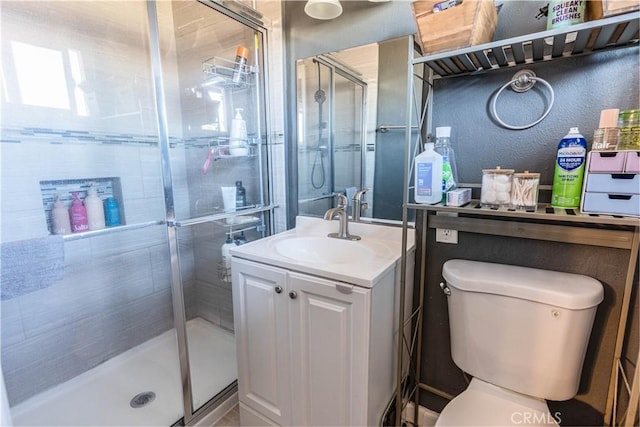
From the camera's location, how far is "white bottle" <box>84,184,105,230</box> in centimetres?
143

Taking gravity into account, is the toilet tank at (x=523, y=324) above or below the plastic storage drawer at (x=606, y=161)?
below

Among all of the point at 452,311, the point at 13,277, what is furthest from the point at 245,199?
the point at 452,311

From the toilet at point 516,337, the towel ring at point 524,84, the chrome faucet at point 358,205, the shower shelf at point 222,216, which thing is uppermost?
the towel ring at point 524,84

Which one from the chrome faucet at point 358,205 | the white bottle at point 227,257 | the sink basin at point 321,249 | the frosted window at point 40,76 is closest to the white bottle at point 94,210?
the frosted window at point 40,76

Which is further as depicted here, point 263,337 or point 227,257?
point 227,257

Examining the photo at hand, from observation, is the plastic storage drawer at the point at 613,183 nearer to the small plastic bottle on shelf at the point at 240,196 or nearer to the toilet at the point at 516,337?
the toilet at the point at 516,337

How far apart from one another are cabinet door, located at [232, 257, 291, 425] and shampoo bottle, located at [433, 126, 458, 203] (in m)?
0.67

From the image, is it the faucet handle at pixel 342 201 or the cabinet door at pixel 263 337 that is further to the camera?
the faucet handle at pixel 342 201

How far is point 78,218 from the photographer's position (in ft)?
4.59

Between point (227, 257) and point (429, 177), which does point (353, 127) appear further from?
point (227, 257)

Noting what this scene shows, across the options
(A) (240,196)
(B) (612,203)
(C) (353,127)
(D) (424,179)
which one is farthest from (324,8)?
(B) (612,203)

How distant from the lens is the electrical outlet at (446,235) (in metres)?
1.25

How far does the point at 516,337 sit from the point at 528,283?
184 millimetres

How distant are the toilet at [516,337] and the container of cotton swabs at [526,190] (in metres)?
0.26
